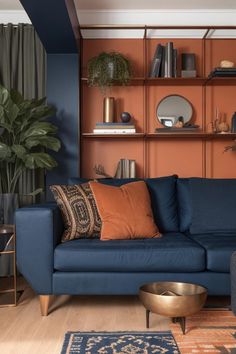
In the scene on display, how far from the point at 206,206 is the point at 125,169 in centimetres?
98

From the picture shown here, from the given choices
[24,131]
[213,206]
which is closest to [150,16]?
[24,131]

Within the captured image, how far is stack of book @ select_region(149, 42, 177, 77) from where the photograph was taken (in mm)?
3926

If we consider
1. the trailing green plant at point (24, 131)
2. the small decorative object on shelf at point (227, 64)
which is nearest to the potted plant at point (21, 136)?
the trailing green plant at point (24, 131)

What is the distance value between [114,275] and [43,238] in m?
0.49

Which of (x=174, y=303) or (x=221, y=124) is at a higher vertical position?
(x=221, y=124)

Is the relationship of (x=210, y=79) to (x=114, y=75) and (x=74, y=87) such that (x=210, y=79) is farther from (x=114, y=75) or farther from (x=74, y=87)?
(x=74, y=87)

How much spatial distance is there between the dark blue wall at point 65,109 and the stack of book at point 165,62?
2.32 feet

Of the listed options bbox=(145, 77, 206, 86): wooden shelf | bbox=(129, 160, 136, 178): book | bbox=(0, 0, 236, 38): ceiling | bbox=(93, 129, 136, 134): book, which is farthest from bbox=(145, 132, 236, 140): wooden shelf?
bbox=(0, 0, 236, 38): ceiling

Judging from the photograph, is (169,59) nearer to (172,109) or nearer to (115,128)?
(172,109)

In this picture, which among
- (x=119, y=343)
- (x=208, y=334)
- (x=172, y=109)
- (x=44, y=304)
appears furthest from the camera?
(x=172, y=109)

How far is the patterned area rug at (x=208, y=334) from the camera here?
7.12 ft

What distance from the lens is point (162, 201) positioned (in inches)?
132

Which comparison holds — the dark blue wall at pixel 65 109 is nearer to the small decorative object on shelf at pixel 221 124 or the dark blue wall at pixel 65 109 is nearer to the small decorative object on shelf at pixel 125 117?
the small decorative object on shelf at pixel 125 117

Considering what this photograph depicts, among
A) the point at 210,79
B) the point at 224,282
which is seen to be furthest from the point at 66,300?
the point at 210,79
